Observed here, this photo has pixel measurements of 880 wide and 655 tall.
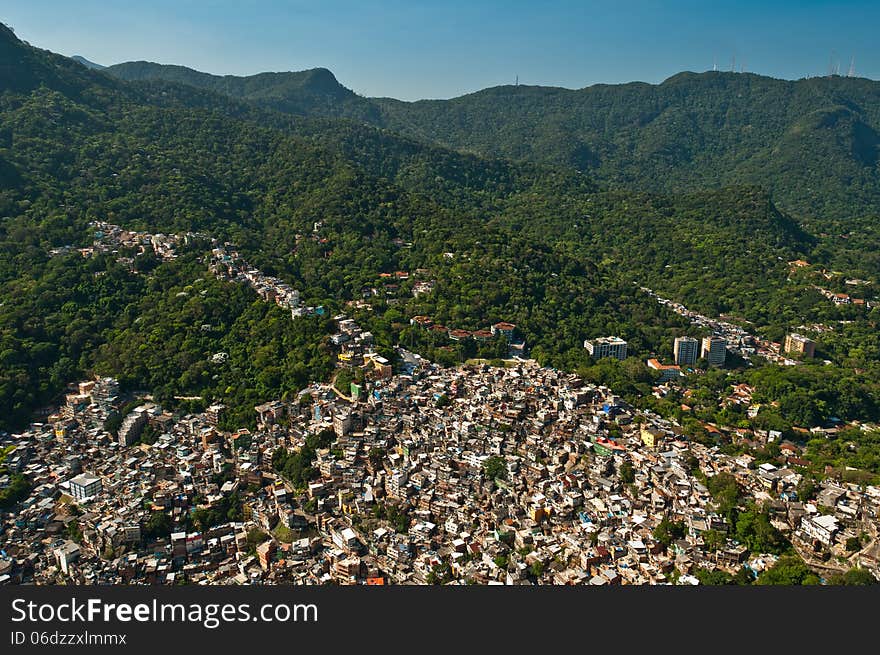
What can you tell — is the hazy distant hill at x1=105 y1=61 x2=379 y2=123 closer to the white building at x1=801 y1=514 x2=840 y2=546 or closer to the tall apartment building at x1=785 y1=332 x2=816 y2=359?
the tall apartment building at x1=785 y1=332 x2=816 y2=359

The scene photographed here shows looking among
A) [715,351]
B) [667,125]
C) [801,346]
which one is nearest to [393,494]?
[715,351]

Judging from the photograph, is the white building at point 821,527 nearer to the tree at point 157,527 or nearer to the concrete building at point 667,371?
the concrete building at point 667,371

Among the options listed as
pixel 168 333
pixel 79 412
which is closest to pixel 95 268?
pixel 168 333

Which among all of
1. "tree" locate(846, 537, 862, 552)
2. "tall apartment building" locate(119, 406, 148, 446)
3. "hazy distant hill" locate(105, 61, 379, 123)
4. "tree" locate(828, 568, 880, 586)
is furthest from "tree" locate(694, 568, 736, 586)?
"hazy distant hill" locate(105, 61, 379, 123)

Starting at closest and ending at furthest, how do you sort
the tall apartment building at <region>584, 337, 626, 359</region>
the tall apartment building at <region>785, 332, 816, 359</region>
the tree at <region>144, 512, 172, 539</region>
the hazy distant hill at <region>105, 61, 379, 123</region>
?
1. the tree at <region>144, 512, 172, 539</region>
2. the tall apartment building at <region>584, 337, 626, 359</region>
3. the tall apartment building at <region>785, 332, 816, 359</region>
4. the hazy distant hill at <region>105, 61, 379, 123</region>

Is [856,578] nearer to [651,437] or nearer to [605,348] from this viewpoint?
[651,437]

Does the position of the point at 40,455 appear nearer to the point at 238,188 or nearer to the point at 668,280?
the point at 238,188
